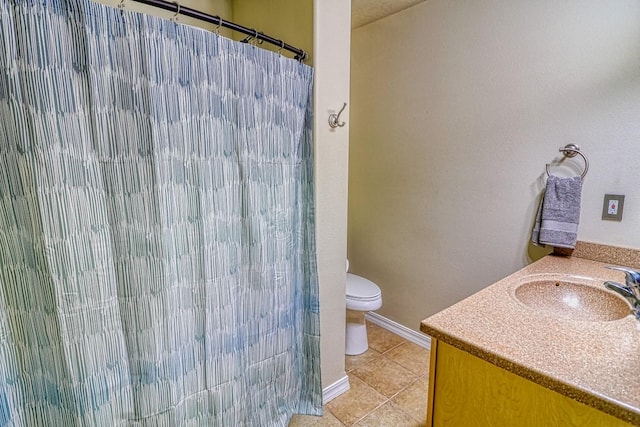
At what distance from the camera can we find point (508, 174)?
181 centimetres

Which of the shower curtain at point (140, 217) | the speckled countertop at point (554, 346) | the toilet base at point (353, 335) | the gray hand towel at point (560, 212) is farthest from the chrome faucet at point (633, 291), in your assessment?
the toilet base at point (353, 335)

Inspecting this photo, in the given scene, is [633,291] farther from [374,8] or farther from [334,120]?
[374,8]

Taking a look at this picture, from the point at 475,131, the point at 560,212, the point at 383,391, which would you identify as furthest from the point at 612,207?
the point at 383,391

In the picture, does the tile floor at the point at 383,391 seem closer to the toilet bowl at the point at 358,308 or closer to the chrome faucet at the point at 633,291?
the toilet bowl at the point at 358,308

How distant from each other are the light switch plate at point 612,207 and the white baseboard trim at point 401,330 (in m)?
1.34

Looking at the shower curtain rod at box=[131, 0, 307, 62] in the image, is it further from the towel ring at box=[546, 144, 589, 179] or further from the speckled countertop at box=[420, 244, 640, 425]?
the towel ring at box=[546, 144, 589, 179]

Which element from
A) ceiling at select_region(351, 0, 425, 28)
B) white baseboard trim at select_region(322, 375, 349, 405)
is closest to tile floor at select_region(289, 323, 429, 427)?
white baseboard trim at select_region(322, 375, 349, 405)

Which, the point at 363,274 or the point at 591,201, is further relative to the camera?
the point at 363,274

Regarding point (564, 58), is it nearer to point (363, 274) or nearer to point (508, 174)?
point (508, 174)

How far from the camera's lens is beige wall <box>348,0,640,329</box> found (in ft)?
4.80

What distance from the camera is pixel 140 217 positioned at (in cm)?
105

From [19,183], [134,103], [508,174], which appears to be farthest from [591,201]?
[19,183]

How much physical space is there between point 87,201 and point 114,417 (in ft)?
2.37

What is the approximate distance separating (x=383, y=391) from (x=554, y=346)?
1313mm
